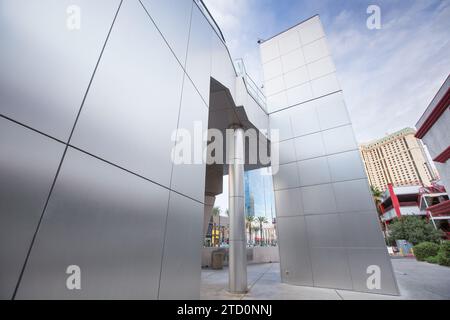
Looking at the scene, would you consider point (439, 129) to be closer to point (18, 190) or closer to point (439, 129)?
point (439, 129)

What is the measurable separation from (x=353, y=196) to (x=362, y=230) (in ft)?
5.01

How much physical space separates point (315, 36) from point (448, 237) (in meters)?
40.4

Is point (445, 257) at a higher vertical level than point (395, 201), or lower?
lower

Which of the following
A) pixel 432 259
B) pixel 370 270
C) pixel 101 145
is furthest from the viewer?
pixel 432 259

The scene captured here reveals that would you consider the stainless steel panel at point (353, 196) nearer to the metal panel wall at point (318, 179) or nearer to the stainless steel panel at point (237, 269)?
the metal panel wall at point (318, 179)

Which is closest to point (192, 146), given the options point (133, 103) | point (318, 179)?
point (133, 103)

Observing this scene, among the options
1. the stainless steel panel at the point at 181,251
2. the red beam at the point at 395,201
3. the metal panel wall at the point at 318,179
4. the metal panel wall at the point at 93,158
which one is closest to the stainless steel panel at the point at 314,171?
the metal panel wall at the point at 318,179

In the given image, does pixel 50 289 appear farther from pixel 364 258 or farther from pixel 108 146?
pixel 364 258

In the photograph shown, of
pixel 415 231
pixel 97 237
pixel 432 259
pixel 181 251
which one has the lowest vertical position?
pixel 432 259

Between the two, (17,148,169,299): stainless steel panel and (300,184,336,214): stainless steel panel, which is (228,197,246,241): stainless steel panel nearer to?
(300,184,336,214): stainless steel panel

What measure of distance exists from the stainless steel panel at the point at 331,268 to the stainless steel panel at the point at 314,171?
10.9 feet

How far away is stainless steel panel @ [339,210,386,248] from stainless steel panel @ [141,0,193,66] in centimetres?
964

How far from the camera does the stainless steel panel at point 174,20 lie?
4.27 m

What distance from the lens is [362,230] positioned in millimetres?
9062
